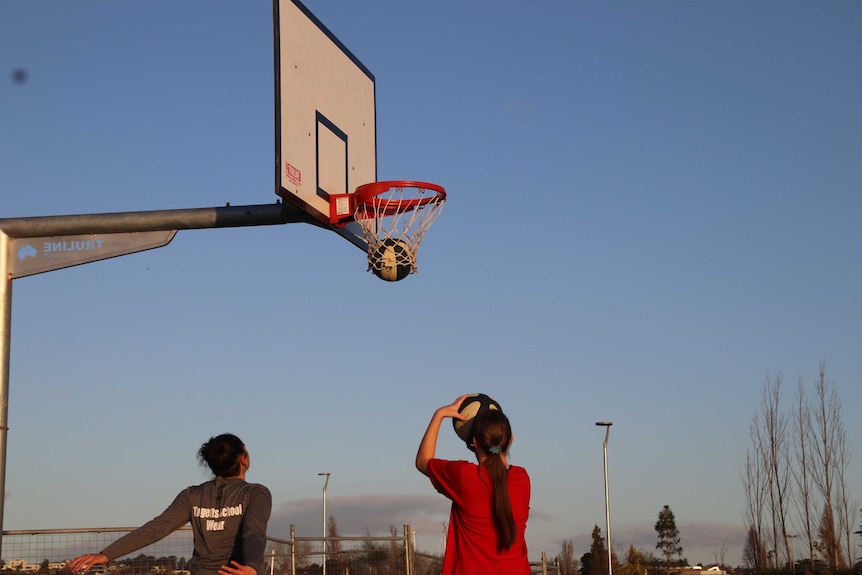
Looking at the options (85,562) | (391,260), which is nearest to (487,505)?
(85,562)

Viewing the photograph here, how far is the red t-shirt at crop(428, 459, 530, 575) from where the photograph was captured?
5652 mm

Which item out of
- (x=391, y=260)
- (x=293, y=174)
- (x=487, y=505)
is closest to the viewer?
(x=487, y=505)

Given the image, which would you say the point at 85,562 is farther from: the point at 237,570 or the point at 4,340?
the point at 4,340

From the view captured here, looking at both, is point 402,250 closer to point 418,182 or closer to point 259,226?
point 418,182

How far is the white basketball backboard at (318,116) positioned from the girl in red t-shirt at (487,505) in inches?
193

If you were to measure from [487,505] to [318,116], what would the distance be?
6.57 metres

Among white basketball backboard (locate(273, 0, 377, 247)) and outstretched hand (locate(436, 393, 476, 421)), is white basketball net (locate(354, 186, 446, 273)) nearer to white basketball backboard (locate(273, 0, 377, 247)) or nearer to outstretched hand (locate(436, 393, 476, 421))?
white basketball backboard (locate(273, 0, 377, 247))

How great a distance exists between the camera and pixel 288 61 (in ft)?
35.4

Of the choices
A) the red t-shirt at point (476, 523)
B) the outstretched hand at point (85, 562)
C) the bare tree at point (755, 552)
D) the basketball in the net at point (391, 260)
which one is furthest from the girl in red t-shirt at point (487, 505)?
the bare tree at point (755, 552)

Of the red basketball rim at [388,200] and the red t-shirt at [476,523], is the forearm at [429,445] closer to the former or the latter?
the red t-shirt at [476,523]

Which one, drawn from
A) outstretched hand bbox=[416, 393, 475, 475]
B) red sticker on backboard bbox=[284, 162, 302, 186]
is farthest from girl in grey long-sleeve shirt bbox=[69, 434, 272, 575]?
red sticker on backboard bbox=[284, 162, 302, 186]

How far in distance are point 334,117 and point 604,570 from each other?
3930cm

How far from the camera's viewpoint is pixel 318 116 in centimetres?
1139

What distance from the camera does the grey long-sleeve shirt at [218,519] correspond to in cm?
567
